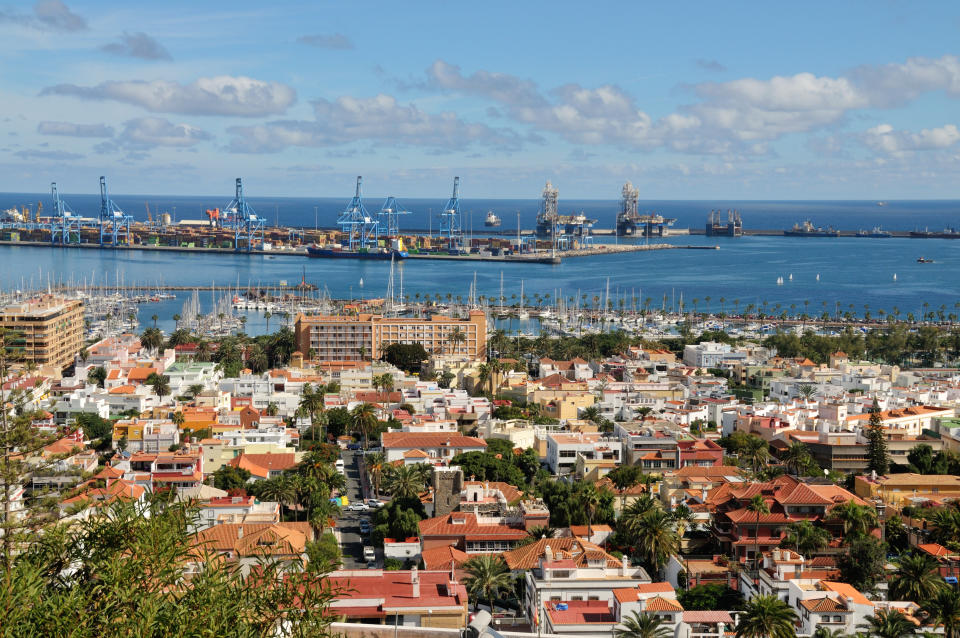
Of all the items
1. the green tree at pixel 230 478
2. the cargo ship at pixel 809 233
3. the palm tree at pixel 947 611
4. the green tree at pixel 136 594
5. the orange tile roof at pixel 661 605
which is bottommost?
the green tree at pixel 230 478

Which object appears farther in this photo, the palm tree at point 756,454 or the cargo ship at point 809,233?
the cargo ship at point 809,233

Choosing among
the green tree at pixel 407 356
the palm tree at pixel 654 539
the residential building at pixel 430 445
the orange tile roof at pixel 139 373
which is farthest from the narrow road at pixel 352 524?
the green tree at pixel 407 356

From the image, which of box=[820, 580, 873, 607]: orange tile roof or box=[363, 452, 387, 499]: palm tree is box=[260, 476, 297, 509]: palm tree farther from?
box=[820, 580, 873, 607]: orange tile roof

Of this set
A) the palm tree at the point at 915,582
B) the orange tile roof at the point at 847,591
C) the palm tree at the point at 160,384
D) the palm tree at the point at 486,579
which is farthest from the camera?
the palm tree at the point at 160,384

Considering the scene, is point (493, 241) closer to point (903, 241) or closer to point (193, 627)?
point (903, 241)

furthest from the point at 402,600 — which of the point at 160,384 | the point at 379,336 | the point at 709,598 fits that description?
the point at 379,336

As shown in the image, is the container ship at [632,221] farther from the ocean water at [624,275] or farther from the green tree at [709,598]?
the green tree at [709,598]

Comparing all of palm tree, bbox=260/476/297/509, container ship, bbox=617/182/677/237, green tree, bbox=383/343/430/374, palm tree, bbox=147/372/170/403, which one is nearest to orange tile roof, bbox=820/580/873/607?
palm tree, bbox=260/476/297/509
